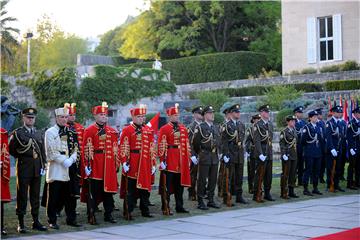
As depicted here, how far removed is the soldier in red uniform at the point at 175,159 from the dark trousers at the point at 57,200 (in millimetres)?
1866

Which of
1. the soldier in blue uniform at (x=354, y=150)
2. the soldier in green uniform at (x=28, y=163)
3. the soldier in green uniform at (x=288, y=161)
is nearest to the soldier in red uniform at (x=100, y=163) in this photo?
the soldier in green uniform at (x=28, y=163)

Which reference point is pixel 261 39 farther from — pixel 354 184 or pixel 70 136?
pixel 70 136

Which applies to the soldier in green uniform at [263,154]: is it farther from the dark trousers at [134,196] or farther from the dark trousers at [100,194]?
the dark trousers at [100,194]

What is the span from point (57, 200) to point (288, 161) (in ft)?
17.6

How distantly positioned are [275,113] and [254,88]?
16.7 ft

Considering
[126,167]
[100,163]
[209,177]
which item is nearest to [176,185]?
[209,177]

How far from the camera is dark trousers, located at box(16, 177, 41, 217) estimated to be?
862 cm

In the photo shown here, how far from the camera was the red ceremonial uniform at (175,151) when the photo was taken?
10359 mm

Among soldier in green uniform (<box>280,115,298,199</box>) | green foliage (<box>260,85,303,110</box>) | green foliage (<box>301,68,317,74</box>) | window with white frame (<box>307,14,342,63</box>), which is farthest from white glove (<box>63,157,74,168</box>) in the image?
window with white frame (<box>307,14,342,63</box>)

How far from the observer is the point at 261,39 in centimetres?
3897

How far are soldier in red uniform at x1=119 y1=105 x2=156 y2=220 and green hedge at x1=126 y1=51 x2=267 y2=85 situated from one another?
81.3 ft

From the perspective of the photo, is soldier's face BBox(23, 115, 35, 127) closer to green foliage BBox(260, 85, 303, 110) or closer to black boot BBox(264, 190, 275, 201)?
→ black boot BBox(264, 190, 275, 201)

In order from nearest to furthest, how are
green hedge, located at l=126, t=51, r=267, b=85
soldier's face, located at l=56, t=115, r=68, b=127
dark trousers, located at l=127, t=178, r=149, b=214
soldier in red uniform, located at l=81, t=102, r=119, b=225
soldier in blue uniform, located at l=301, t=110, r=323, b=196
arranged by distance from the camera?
1. soldier's face, located at l=56, t=115, r=68, b=127
2. soldier in red uniform, located at l=81, t=102, r=119, b=225
3. dark trousers, located at l=127, t=178, r=149, b=214
4. soldier in blue uniform, located at l=301, t=110, r=323, b=196
5. green hedge, located at l=126, t=51, r=267, b=85

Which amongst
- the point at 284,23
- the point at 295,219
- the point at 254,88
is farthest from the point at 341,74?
the point at 295,219
